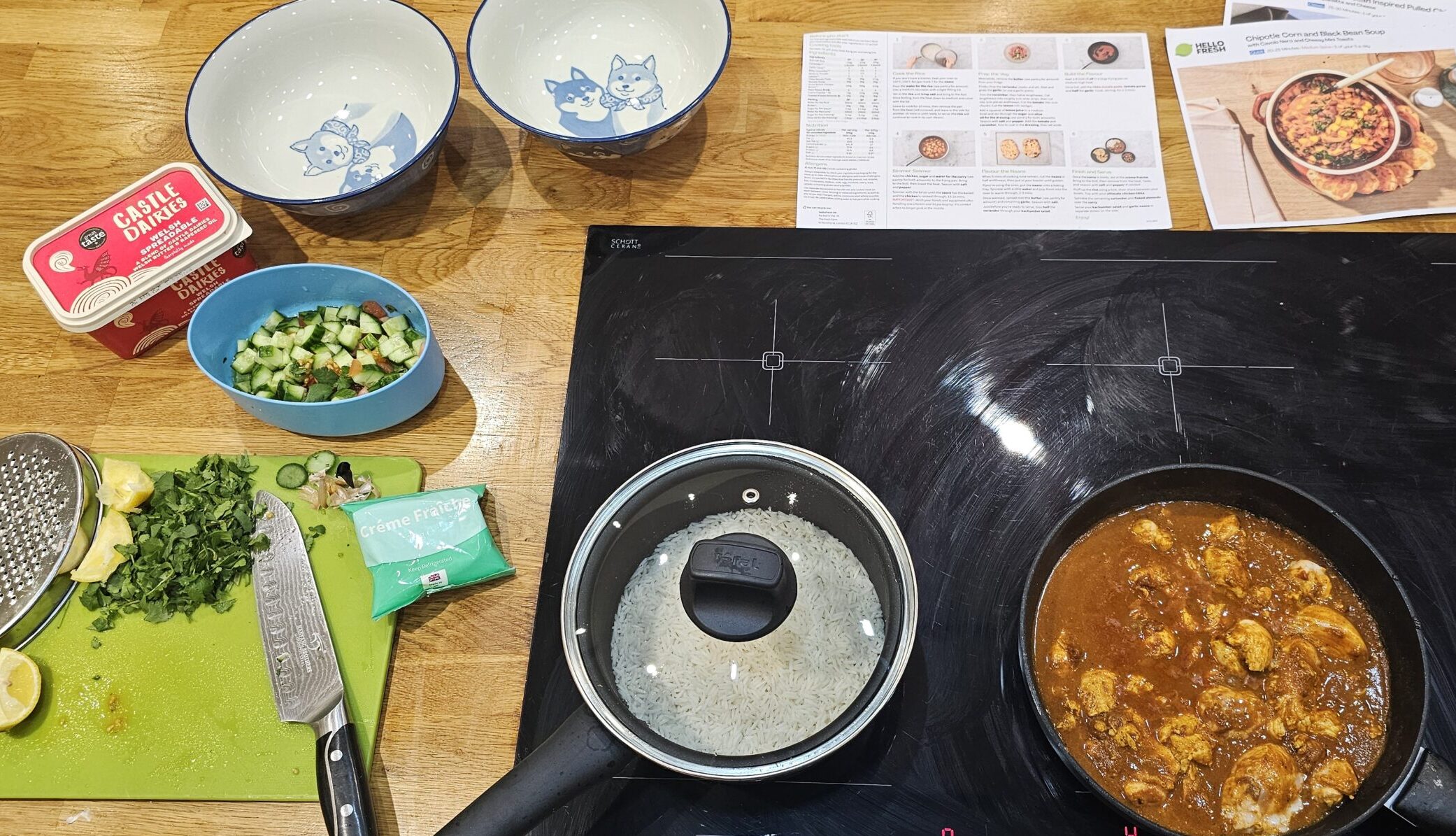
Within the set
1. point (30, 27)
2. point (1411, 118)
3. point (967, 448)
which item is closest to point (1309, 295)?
point (1411, 118)

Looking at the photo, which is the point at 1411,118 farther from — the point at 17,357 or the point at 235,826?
the point at 17,357

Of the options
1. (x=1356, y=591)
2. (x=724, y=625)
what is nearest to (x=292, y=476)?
(x=724, y=625)

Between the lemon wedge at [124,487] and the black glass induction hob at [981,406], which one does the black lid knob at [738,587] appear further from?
the lemon wedge at [124,487]

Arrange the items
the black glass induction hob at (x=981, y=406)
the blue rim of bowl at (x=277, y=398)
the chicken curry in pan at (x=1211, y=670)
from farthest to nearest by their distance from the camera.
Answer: the blue rim of bowl at (x=277, y=398) → the black glass induction hob at (x=981, y=406) → the chicken curry in pan at (x=1211, y=670)

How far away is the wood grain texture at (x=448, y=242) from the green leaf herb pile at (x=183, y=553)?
4.3 inches

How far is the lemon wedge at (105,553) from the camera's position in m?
1.09

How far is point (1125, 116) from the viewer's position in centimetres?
140

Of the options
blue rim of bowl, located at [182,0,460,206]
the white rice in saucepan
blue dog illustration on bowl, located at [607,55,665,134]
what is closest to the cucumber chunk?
blue rim of bowl, located at [182,0,460,206]

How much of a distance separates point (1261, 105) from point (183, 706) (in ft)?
5.52

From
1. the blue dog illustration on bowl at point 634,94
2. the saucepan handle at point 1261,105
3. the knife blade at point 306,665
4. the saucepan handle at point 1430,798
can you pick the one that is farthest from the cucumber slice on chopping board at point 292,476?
the saucepan handle at point 1261,105

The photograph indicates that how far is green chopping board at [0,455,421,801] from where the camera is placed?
1.01 m

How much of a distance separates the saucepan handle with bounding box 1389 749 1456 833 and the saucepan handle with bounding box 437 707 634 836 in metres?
0.68

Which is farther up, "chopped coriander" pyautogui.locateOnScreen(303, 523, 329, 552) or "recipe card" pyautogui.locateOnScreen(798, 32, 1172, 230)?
"recipe card" pyautogui.locateOnScreen(798, 32, 1172, 230)

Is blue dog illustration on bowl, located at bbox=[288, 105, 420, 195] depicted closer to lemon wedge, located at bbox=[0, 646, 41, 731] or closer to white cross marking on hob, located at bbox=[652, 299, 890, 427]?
white cross marking on hob, located at bbox=[652, 299, 890, 427]
